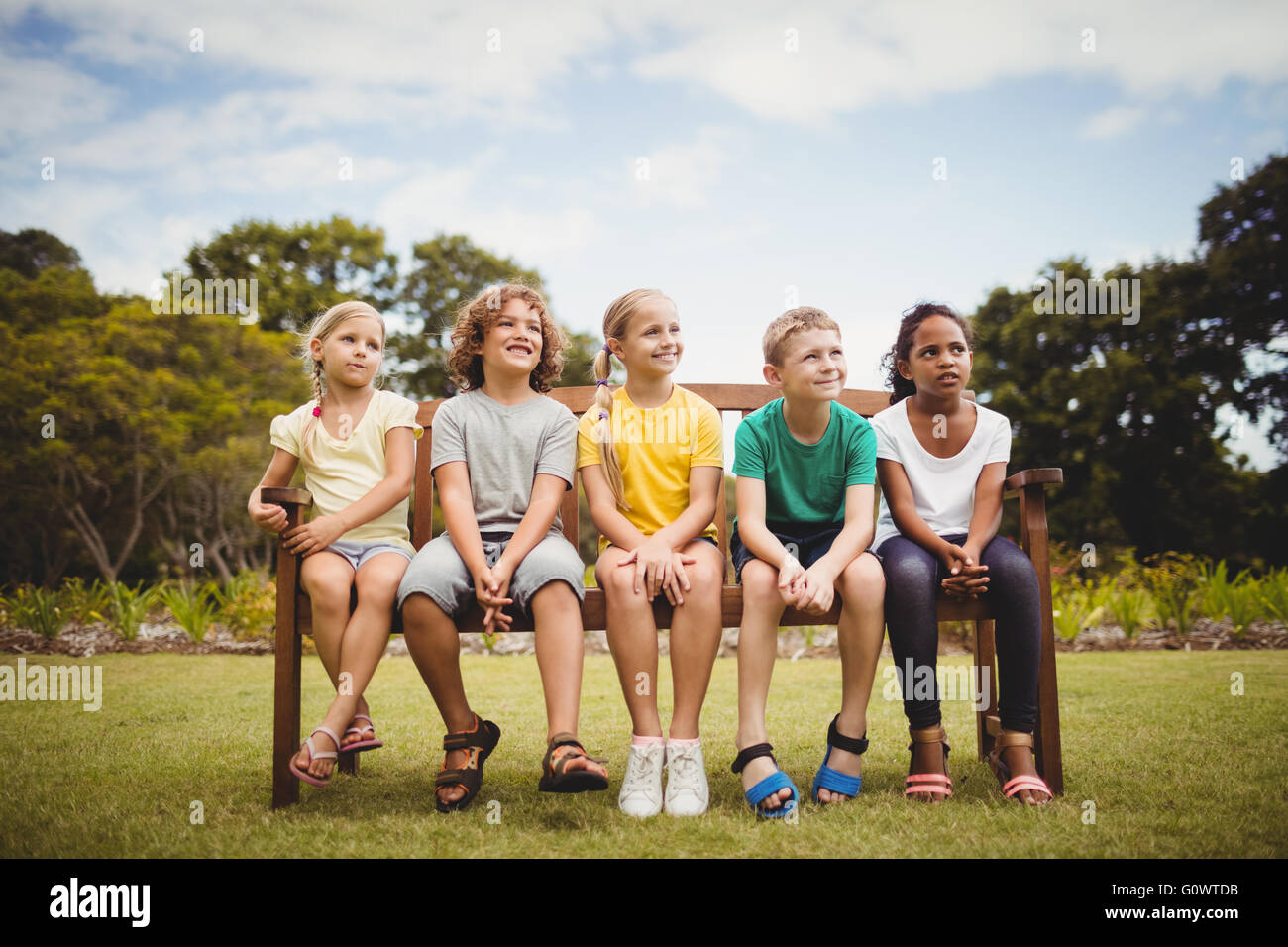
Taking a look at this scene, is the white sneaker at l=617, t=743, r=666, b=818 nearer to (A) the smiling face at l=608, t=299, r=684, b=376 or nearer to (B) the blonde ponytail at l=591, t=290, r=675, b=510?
(B) the blonde ponytail at l=591, t=290, r=675, b=510

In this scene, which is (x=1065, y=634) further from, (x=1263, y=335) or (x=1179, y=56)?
(x=1263, y=335)

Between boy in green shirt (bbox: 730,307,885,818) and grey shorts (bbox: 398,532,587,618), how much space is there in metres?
0.53

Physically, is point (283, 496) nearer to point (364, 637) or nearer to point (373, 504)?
point (373, 504)

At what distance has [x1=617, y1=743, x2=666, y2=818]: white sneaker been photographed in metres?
2.14

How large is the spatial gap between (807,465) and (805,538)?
0.24m

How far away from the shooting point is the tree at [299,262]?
19.4 metres

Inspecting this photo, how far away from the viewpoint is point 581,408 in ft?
9.86

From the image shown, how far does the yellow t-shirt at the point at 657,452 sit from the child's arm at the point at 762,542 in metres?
0.15

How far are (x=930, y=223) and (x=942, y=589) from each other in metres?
6.20

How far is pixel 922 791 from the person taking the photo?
90.0 inches

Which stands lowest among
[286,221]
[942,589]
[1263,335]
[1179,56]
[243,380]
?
[942,589]

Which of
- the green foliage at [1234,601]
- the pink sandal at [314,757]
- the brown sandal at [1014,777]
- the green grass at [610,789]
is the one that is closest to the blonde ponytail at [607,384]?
the green grass at [610,789]
